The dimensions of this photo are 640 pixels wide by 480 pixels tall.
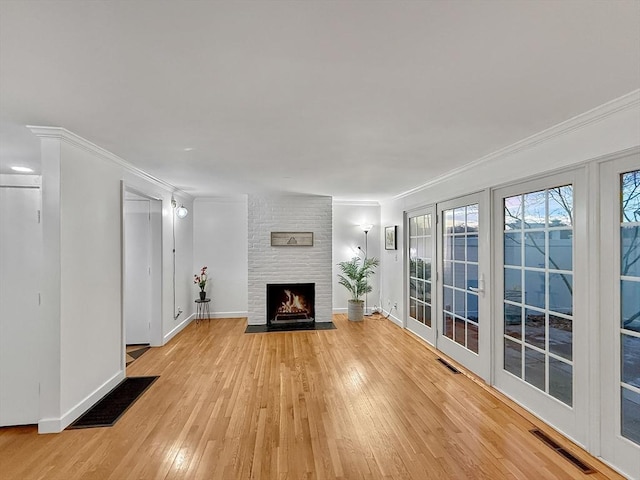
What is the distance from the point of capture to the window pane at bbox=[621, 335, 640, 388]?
6.70 feet

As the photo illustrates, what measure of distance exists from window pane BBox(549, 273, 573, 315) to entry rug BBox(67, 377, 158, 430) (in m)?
3.92

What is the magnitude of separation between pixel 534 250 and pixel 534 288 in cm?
35

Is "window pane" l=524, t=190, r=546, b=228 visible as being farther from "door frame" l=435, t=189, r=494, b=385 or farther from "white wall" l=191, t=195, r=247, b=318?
"white wall" l=191, t=195, r=247, b=318

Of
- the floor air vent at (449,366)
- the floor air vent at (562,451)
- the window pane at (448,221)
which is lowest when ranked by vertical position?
the floor air vent at (449,366)

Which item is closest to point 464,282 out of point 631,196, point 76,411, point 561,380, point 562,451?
point 561,380

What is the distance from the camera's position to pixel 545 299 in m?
2.73

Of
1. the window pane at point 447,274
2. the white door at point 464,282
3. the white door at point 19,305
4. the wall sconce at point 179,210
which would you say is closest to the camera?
the white door at point 19,305

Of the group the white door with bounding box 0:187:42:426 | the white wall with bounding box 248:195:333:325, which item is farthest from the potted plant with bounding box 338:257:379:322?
the white door with bounding box 0:187:42:426

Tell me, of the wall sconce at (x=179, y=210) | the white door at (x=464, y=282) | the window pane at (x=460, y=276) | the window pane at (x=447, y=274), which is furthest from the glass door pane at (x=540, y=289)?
the wall sconce at (x=179, y=210)

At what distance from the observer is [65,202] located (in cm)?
265

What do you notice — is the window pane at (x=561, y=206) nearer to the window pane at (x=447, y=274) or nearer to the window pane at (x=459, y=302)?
the window pane at (x=459, y=302)

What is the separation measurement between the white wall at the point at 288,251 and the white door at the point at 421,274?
5.06ft

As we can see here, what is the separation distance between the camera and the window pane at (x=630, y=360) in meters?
2.04

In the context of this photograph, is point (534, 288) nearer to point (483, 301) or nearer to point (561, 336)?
point (561, 336)
